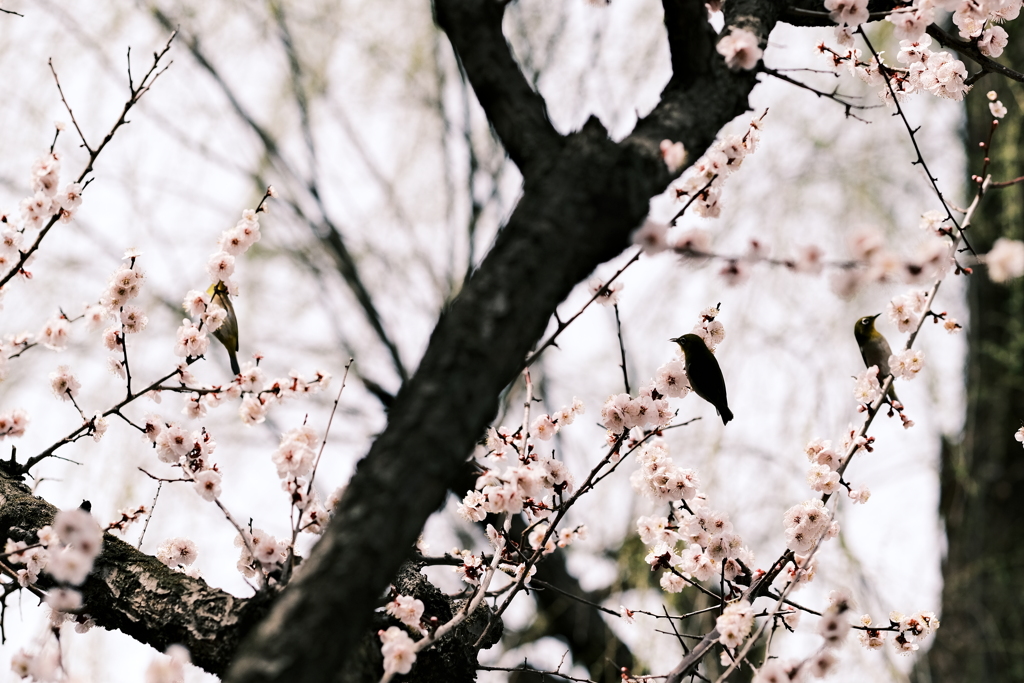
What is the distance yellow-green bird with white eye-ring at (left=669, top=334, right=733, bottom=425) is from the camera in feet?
6.07

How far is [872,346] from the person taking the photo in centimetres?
218

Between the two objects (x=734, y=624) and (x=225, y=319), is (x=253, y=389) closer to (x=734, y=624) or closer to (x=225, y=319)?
(x=225, y=319)

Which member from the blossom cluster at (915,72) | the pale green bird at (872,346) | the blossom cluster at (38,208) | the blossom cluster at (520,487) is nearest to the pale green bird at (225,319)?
the blossom cluster at (38,208)

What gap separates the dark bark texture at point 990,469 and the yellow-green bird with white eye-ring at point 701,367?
3250 mm

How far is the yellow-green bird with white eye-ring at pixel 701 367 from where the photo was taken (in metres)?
1.85

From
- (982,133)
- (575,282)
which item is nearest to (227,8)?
(575,282)

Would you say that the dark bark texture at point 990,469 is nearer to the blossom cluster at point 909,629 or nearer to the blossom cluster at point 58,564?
the blossom cluster at point 909,629

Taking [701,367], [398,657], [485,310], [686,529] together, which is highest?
[701,367]

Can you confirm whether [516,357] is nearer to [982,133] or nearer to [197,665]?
[197,665]

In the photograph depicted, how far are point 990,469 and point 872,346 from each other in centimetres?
369

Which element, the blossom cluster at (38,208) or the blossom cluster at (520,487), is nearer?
the blossom cluster at (520,487)

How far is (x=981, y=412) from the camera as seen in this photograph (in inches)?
198

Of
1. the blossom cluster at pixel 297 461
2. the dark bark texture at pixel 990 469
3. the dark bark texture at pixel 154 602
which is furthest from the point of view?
the dark bark texture at pixel 990 469

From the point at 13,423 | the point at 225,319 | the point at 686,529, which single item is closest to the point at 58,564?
the point at 13,423
